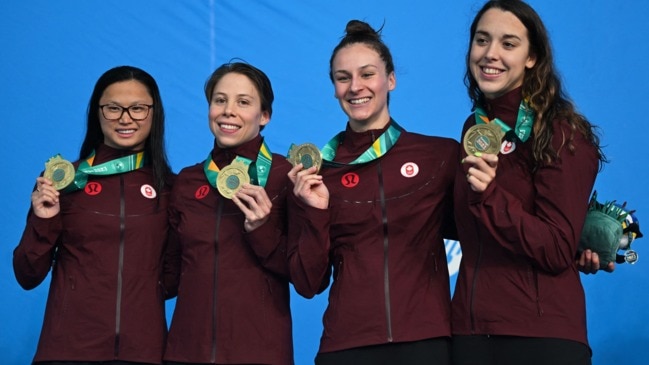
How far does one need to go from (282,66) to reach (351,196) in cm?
188

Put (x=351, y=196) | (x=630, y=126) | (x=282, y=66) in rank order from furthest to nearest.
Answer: (x=282, y=66)
(x=630, y=126)
(x=351, y=196)

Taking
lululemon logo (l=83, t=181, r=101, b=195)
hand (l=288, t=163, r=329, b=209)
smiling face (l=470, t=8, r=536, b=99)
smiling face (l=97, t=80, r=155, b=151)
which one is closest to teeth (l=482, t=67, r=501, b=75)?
smiling face (l=470, t=8, r=536, b=99)

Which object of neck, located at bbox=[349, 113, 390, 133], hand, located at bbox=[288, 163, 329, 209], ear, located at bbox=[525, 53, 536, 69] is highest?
ear, located at bbox=[525, 53, 536, 69]

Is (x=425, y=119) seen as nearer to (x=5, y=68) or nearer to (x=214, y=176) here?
(x=214, y=176)

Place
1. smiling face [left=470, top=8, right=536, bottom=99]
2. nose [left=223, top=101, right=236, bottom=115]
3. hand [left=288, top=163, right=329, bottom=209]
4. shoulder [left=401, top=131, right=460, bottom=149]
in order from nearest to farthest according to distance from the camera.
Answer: smiling face [left=470, top=8, right=536, bottom=99], hand [left=288, top=163, right=329, bottom=209], shoulder [left=401, top=131, right=460, bottom=149], nose [left=223, top=101, right=236, bottom=115]

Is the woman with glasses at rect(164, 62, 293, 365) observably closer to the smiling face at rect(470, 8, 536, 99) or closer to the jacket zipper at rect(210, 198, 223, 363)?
the jacket zipper at rect(210, 198, 223, 363)

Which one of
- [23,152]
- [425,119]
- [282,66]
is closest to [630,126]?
[425,119]

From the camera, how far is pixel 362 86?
9.96 feet

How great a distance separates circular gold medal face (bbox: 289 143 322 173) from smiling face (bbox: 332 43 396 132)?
19 cm

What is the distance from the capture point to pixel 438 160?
298 cm

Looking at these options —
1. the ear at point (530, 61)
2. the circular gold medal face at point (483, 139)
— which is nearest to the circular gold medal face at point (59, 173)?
the circular gold medal face at point (483, 139)

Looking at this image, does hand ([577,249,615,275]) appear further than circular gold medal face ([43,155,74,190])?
No

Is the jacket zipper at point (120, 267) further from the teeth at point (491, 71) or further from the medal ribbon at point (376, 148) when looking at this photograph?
the teeth at point (491, 71)

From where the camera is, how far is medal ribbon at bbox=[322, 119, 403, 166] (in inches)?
117
